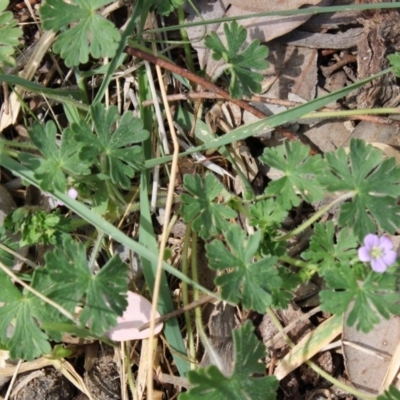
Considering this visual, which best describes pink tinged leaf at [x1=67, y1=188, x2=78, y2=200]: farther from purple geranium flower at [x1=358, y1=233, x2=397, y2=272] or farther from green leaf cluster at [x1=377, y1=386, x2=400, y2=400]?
green leaf cluster at [x1=377, y1=386, x2=400, y2=400]

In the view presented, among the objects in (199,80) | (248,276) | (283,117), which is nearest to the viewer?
(248,276)

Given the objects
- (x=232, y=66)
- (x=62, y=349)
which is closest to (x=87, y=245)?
(x=62, y=349)

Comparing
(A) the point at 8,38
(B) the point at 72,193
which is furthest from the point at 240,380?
(A) the point at 8,38

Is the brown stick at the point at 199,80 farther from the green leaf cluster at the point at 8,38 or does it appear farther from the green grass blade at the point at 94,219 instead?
the green grass blade at the point at 94,219

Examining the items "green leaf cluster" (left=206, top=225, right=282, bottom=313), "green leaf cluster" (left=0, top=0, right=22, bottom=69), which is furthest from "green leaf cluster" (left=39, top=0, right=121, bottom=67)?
"green leaf cluster" (left=206, top=225, right=282, bottom=313)

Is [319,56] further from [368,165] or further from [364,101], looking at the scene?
[368,165]

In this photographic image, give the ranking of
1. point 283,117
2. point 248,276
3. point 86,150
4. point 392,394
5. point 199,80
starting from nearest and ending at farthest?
1. point 392,394
2. point 248,276
3. point 86,150
4. point 283,117
5. point 199,80

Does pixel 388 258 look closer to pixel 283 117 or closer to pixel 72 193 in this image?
pixel 283 117
